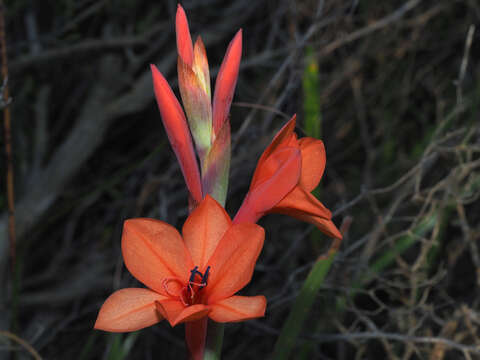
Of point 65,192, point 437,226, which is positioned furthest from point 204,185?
point 65,192

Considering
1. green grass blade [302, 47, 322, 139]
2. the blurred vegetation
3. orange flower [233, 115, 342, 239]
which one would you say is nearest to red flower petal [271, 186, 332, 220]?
orange flower [233, 115, 342, 239]

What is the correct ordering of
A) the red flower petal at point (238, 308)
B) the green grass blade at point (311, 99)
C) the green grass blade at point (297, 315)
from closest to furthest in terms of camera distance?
the red flower petal at point (238, 308)
the green grass blade at point (297, 315)
the green grass blade at point (311, 99)

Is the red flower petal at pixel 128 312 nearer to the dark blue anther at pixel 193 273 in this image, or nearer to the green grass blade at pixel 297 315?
the dark blue anther at pixel 193 273

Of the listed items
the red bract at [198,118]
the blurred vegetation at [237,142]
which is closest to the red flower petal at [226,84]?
the red bract at [198,118]

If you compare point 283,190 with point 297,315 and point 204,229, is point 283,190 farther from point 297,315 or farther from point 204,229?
point 297,315

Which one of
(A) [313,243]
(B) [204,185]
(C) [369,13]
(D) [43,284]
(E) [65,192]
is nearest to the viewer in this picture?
(B) [204,185]

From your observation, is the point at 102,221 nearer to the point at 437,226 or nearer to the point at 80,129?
the point at 80,129

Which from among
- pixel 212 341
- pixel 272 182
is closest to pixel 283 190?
pixel 272 182
